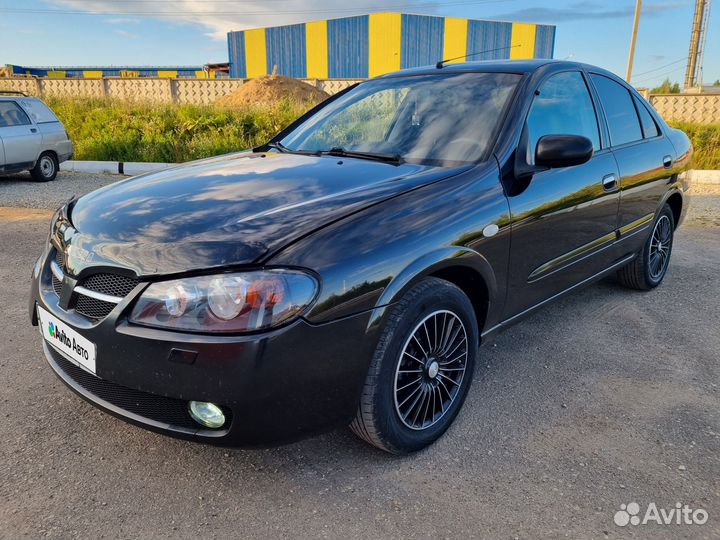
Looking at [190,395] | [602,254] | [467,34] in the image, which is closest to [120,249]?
[190,395]

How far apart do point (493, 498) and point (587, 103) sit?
2470 mm

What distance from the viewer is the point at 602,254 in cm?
359

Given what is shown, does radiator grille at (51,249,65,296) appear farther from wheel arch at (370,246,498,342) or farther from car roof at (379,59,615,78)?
car roof at (379,59,615,78)

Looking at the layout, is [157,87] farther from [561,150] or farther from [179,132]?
[561,150]

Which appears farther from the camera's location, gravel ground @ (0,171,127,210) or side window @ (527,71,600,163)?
gravel ground @ (0,171,127,210)

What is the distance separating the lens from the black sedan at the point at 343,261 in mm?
1900

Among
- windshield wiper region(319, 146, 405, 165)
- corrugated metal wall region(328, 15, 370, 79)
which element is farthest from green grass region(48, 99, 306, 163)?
corrugated metal wall region(328, 15, 370, 79)

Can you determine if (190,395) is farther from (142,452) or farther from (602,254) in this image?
(602,254)

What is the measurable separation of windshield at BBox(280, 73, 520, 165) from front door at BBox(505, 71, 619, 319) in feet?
0.75

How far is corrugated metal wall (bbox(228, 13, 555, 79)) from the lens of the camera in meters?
40.3

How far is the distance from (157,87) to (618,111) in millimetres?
21352

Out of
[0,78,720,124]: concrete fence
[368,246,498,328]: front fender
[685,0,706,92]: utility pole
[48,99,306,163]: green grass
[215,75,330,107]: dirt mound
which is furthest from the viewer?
[685,0,706,92]: utility pole

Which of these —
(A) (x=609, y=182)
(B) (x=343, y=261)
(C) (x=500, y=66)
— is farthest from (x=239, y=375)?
(A) (x=609, y=182)

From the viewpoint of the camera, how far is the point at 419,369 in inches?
93.5
